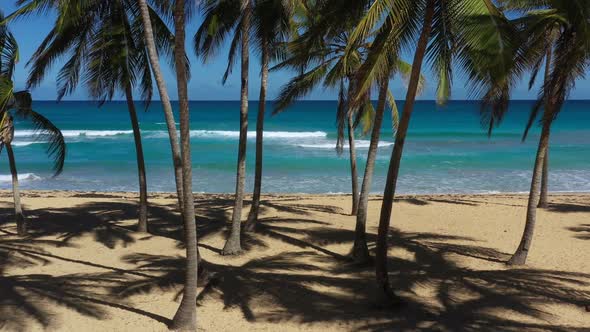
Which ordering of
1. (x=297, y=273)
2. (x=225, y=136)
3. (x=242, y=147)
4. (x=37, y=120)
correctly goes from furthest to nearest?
(x=225, y=136) → (x=37, y=120) → (x=242, y=147) → (x=297, y=273)

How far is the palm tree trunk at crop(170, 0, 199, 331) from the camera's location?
20.9 feet

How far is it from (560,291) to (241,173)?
5.56 m

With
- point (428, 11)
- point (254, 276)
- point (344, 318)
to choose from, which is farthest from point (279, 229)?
point (428, 11)

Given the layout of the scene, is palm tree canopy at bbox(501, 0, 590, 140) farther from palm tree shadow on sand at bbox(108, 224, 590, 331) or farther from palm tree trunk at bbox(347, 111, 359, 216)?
palm tree trunk at bbox(347, 111, 359, 216)

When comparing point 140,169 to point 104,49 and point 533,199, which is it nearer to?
point 104,49

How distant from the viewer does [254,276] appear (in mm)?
9312

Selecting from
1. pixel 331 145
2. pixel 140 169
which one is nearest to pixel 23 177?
pixel 140 169

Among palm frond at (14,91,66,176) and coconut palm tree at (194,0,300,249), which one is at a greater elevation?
coconut palm tree at (194,0,300,249)

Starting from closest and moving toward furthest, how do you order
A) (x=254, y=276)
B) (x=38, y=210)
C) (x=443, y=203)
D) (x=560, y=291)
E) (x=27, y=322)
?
(x=27, y=322)
(x=560, y=291)
(x=254, y=276)
(x=38, y=210)
(x=443, y=203)

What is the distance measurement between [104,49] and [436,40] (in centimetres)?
608

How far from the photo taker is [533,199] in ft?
31.1

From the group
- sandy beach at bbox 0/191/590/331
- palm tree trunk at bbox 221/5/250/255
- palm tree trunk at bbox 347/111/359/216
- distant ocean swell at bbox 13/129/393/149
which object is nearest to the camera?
sandy beach at bbox 0/191/590/331

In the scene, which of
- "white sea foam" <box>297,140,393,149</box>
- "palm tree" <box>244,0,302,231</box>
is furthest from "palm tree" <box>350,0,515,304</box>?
"white sea foam" <box>297,140,393,149</box>

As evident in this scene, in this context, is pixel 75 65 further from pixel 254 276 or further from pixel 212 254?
pixel 254 276
